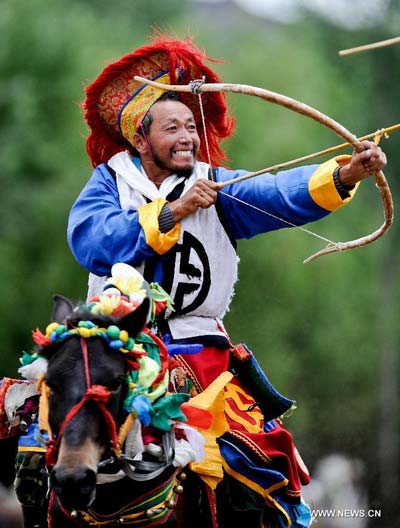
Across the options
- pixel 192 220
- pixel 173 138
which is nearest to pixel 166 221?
pixel 192 220

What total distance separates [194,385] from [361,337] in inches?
925

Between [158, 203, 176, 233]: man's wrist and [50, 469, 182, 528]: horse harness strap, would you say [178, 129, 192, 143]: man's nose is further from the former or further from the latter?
[50, 469, 182, 528]: horse harness strap

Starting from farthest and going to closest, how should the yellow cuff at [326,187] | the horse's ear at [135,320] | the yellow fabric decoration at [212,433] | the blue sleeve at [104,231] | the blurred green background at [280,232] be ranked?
the blurred green background at [280,232] → the blue sleeve at [104,231] → the yellow cuff at [326,187] → the yellow fabric decoration at [212,433] → the horse's ear at [135,320]

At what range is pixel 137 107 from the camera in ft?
24.6

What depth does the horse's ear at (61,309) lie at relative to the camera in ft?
20.5

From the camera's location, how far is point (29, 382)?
6.82 meters

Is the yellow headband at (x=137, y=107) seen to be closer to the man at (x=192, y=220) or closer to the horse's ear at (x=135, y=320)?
the man at (x=192, y=220)

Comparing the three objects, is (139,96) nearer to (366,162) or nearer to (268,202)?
(268,202)

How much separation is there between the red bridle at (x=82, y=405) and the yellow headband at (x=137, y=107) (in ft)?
6.12

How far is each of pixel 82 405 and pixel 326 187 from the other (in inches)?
72.7

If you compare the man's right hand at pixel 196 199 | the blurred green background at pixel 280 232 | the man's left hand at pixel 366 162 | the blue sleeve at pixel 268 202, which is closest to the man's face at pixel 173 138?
the blue sleeve at pixel 268 202

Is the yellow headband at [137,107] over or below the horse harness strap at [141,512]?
over

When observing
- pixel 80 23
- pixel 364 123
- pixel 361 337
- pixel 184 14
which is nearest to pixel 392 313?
pixel 361 337

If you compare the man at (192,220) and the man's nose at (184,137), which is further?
the man's nose at (184,137)
